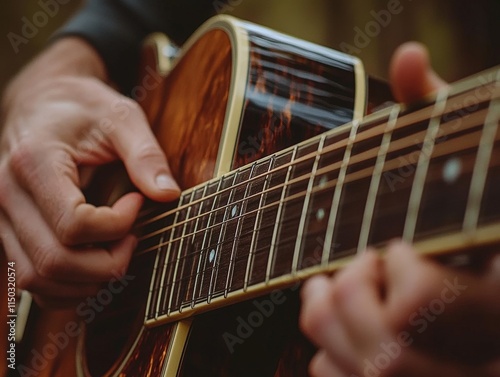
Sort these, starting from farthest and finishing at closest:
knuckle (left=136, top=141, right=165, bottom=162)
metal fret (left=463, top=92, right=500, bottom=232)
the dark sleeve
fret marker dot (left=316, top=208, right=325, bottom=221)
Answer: the dark sleeve
knuckle (left=136, top=141, right=165, bottom=162)
fret marker dot (left=316, top=208, right=325, bottom=221)
metal fret (left=463, top=92, right=500, bottom=232)

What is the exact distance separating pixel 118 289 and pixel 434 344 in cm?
51

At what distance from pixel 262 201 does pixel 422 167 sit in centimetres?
19

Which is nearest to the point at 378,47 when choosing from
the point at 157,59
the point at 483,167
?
the point at 157,59

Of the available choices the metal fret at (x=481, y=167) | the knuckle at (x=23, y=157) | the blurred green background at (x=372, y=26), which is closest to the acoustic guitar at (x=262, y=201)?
the metal fret at (x=481, y=167)

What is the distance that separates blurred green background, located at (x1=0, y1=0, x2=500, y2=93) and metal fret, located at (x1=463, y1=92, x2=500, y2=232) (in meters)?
0.53

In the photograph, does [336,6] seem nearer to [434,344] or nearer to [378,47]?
[378,47]

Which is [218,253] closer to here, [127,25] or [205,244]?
[205,244]

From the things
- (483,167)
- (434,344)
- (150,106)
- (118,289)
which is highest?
(483,167)

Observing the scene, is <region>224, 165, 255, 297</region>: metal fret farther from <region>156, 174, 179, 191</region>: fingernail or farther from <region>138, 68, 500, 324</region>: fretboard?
<region>156, 174, 179, 191</region>: fingernail

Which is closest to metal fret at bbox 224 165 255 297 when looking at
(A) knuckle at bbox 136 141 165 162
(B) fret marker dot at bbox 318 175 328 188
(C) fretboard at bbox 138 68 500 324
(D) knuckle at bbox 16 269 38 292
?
(C) fretboard at bbox 138 68 500 324

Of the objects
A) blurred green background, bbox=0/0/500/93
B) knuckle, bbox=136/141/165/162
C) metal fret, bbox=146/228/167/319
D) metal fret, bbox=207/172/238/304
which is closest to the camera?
metal fret, bbox=207/172/238/304

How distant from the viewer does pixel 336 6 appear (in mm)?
1688

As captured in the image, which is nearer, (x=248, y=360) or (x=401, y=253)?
(x=401, y=253)

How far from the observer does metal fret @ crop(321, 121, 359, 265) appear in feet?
1.49
